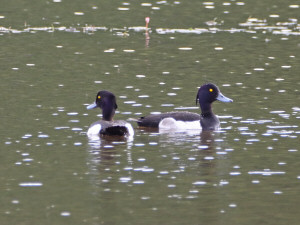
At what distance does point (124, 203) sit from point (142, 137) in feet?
23.8

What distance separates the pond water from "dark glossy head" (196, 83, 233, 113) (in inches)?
23.0

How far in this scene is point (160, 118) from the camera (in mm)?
25656

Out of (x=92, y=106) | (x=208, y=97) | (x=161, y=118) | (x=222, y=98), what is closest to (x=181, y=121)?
(x=161, y=118)

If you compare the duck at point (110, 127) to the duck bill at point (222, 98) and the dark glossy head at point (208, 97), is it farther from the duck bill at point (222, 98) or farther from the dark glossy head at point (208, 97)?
the duck bill at point (222, 98)

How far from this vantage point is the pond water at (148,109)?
17656mm

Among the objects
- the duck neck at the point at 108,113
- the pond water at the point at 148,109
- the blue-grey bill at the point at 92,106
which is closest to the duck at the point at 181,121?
the pond water at the point at 148,109

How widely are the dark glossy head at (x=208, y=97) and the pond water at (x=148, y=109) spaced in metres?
0.58

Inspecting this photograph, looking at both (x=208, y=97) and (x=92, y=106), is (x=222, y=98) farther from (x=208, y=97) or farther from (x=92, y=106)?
(x=92, y=106)

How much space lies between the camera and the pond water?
17656 mm

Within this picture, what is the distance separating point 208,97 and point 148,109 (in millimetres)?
1785

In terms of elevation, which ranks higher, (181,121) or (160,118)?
(160,118)

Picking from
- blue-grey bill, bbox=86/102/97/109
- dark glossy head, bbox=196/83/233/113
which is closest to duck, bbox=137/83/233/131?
dark glossy head, bbox=196/83/233/113

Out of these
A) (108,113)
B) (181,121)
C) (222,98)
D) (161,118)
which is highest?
(222,98)

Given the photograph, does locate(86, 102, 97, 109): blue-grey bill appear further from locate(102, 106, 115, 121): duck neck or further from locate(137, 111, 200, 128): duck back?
locate(137, 111, 200, 128): duck back
